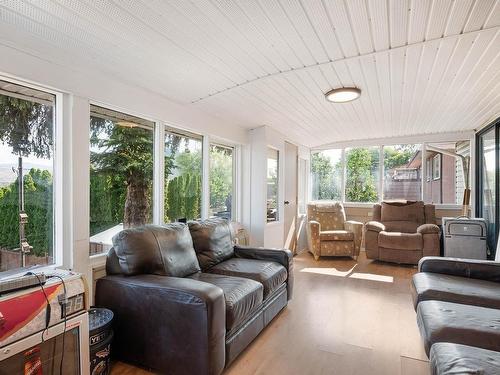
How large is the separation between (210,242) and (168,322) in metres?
1.09

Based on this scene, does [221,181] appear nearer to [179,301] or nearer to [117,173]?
[117,173]

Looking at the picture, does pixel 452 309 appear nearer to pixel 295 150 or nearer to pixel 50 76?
pixel 50 76

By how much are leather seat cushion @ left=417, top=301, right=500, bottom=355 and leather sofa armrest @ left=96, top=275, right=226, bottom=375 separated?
3.94ft

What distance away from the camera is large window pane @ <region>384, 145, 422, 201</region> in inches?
217

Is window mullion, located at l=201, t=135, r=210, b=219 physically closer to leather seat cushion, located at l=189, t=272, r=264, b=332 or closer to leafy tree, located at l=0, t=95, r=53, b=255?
leather seat cushion, located at l=189, t=272, r=264, b=332

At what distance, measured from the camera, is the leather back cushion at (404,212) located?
4.96 meters

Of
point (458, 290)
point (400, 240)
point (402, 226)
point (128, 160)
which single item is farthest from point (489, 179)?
point (128, 160)

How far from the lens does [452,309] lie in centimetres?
185

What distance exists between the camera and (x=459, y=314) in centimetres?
177

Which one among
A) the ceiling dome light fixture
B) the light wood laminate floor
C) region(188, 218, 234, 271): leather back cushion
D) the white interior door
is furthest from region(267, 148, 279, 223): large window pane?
the ceiling dome light fixture

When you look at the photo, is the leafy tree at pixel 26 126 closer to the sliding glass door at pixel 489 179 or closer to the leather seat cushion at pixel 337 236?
the leather seat cushion at pixel 337 236

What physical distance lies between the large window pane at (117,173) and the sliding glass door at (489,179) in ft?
14.6

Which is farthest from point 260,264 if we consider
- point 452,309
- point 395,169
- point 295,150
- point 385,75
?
point 395,169

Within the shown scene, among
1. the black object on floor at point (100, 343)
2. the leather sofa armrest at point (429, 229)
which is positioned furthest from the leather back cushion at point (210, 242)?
the leather sofa armrest at point (429, 229)
